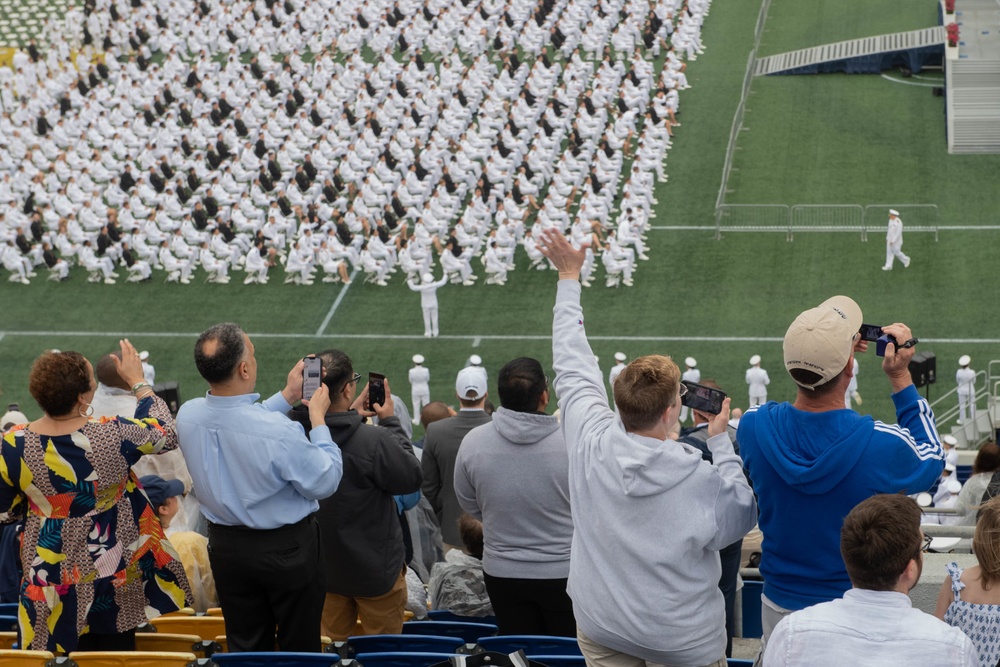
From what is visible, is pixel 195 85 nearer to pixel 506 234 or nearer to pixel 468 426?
pixel 506 234

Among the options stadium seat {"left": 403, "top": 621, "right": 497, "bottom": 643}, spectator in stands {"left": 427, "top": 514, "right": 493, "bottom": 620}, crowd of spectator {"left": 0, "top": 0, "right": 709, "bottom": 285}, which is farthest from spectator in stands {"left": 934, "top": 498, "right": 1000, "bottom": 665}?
crowd of spectator {"left": 0, "top": 0, "right": 709, "bottom": 285}

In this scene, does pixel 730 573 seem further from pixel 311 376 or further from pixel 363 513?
pixel 311 376

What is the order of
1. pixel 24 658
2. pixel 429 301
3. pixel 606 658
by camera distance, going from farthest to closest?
pixel 429 301 → pixel 24 658 → pixel 606 658

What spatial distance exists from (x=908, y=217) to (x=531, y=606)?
20.5 metres

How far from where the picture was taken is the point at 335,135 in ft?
97.8

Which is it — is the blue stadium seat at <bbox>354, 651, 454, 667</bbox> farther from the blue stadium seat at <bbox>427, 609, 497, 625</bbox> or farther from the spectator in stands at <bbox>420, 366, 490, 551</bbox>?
the spectator in stands at <bbox>420, 366, 490, 551</bbox>

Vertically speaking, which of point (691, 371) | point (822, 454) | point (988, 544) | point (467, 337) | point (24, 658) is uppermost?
point (467, 337)

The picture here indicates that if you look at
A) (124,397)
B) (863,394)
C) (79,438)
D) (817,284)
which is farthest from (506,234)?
(79,438)

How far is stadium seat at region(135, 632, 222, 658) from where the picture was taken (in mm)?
6039

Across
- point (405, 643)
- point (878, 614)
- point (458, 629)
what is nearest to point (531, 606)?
point (458, 629)

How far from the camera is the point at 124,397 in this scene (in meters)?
8.52

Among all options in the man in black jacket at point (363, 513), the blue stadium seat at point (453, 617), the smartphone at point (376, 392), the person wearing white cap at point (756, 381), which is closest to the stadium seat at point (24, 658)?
the man in black jacket at point (363, 513)

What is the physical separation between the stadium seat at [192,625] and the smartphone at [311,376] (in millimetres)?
1197

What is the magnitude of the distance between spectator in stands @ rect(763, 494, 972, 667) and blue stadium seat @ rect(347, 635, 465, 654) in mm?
1990
